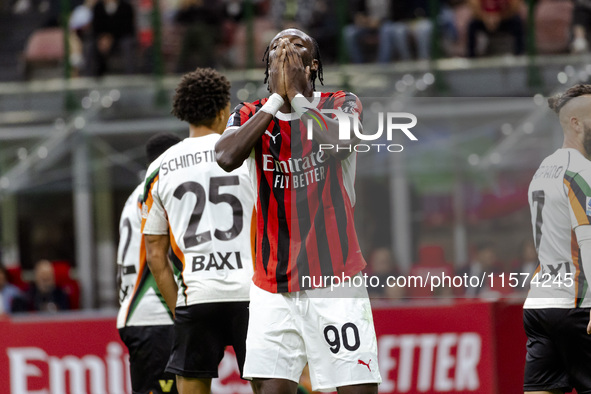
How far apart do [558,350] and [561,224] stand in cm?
64

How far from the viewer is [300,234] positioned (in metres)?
3.93

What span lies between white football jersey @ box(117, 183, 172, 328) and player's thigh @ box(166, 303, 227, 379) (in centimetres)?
64

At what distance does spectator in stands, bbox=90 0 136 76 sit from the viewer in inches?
492

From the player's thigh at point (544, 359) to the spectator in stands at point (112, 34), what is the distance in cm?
874

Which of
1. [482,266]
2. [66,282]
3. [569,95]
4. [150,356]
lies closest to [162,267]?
[150,356]

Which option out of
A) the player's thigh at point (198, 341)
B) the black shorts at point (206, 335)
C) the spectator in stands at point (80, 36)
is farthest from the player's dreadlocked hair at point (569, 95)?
the spectator in stands at point (80, 36)

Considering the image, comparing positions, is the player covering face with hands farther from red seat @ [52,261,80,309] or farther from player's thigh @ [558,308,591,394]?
red seat @ [52,261,80,309]

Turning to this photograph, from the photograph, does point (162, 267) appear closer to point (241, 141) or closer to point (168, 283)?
point (168, 283)

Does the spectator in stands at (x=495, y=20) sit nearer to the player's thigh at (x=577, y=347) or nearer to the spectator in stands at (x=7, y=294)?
the spectator in stands at (x=7, y=294)

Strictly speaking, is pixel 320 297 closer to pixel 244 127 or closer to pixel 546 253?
pixel 244 127

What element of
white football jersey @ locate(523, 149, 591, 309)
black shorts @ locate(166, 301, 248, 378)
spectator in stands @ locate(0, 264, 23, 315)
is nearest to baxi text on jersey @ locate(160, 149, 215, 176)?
black shorts @ locate(166, 301, 248, 378)

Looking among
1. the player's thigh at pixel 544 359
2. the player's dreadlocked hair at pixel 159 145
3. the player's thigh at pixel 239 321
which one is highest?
the player's dreadlocked hair at pixel 159 145

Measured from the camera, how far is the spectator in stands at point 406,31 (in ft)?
38.0

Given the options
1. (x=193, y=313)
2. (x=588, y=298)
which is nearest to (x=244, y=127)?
(x=193, y=313)
